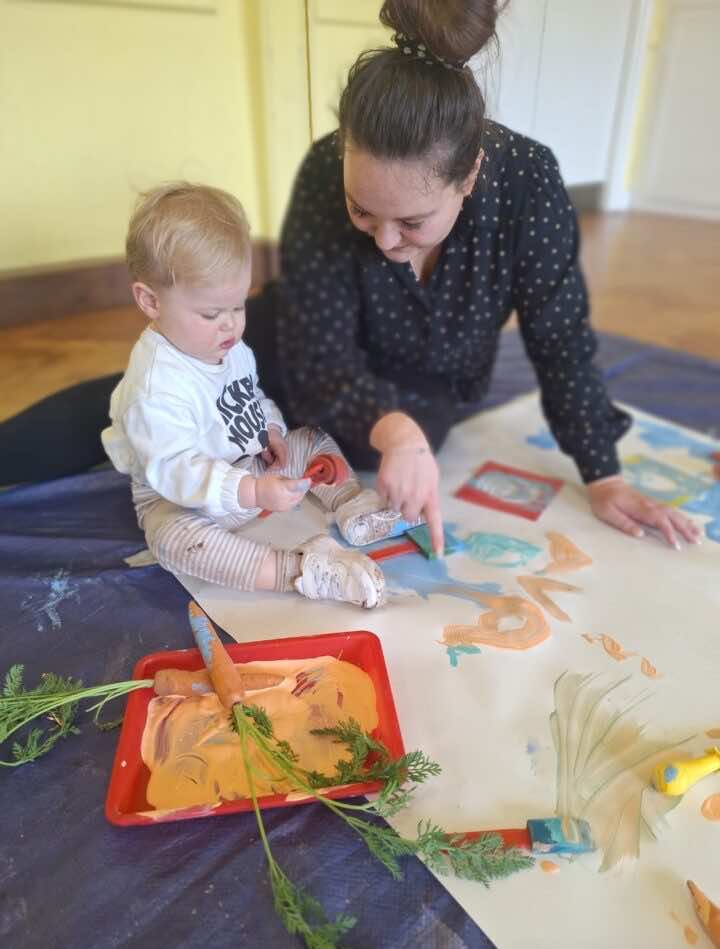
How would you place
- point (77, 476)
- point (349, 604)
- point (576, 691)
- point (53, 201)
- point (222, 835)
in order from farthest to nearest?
point (53, 201)
point (77, 476)
point (349, 604)
point (576, 691)
point (222, 835)

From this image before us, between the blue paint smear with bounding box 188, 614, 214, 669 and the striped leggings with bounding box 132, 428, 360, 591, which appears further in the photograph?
the striped leggings with bounding box 132, 428, 360, 591

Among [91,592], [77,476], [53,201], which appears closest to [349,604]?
[91,592]

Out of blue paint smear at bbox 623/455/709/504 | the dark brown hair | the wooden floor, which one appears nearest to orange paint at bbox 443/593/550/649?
blue paint smear at bbox 623/455/709/504

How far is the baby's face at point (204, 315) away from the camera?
694mm

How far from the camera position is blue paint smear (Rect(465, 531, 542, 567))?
2.88 ft

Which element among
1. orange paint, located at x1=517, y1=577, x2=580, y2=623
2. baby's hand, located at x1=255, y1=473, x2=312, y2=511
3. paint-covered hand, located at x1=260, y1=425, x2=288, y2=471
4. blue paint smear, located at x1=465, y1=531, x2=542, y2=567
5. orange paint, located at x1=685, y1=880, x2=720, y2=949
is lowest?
blue paint smear, located at x1=465, y1=531, x2=542, y2=567

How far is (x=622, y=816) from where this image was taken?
58 cm

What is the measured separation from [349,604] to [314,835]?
27 cm

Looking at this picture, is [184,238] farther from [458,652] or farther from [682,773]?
[682,773]

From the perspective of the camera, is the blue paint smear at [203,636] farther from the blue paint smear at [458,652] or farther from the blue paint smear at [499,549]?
the blue paint smear at [499,549]

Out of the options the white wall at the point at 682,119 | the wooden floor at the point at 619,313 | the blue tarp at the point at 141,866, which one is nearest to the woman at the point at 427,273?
the blue tarp at the point at 141,866

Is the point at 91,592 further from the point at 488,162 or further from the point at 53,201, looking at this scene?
the point at 53,201

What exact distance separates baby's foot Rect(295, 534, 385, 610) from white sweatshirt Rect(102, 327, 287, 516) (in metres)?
0.11

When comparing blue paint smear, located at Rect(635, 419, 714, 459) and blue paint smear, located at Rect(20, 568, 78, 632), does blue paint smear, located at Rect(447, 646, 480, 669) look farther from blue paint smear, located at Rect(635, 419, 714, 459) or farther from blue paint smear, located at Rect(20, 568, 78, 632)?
blue paint smear, located at Rect(635, 419, 714, 459)
